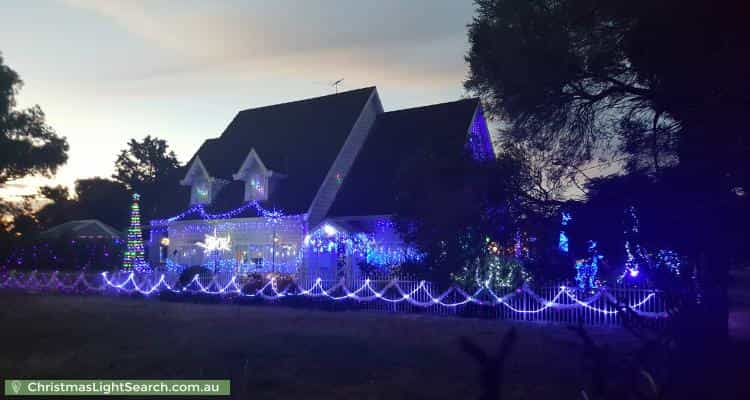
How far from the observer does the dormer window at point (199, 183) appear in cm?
2902

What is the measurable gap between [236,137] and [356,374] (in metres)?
23.8

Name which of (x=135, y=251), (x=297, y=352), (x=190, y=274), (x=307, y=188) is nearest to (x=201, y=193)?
(x=135, y=251)

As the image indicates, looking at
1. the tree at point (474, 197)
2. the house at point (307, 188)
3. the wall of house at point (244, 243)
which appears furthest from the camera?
the wall of house at point (244, 243)

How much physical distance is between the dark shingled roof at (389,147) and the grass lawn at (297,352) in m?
6.64

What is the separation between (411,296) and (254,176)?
11.4m

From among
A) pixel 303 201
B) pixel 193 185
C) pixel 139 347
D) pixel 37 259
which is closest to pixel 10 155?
pixel 37 259

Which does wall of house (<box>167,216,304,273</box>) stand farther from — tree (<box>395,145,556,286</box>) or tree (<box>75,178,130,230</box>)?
tree (<box>75,178,130,230</box>)

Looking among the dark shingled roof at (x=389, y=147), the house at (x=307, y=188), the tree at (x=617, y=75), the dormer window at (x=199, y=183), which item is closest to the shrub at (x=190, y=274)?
the house at (x=307, y=188)

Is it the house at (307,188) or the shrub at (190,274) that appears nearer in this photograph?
the house at (307,188)

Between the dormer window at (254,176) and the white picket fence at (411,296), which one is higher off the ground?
the dormer window at (254,176)

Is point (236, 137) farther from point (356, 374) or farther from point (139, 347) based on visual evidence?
point (356, 374)

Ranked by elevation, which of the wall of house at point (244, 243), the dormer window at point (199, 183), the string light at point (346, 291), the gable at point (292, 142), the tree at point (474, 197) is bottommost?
the string light at point (346, 291)

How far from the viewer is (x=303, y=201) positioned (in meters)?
25.2

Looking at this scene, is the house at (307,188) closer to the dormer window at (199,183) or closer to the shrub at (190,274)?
the dormer window at (199,183)
